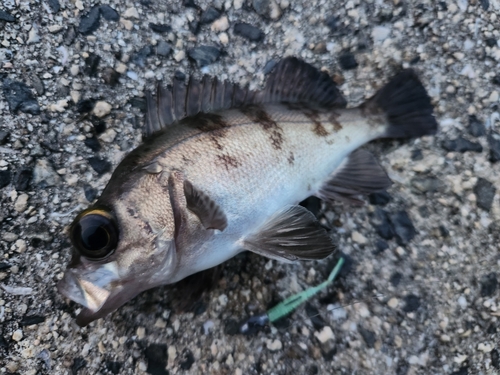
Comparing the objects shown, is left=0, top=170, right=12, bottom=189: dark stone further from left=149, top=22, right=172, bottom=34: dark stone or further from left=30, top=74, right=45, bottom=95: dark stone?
left=149, top=22, right=172, bottom=34: dark stone

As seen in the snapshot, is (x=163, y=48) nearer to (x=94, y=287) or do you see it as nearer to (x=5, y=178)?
(x=5, y=178)

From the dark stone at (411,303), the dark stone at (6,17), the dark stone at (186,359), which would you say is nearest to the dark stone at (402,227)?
the dark stone at (411,303)

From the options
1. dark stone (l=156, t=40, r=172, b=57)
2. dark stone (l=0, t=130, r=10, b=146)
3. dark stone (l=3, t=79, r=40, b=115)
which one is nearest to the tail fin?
dark stone (l=156, t=40, r=172, b=57)

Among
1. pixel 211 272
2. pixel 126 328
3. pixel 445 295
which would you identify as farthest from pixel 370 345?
pixel 126 328

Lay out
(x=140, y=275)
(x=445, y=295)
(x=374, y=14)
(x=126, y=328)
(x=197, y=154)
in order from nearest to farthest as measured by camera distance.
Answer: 1. (x=140, y=275)
2. (x=197, y=154)
3. (x=126, y=328)
4. (x=445, y=295)
5. (x=374, y=14)

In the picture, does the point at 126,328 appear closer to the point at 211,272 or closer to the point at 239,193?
the point at 211,272

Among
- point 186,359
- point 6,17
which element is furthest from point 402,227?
point 6,17
